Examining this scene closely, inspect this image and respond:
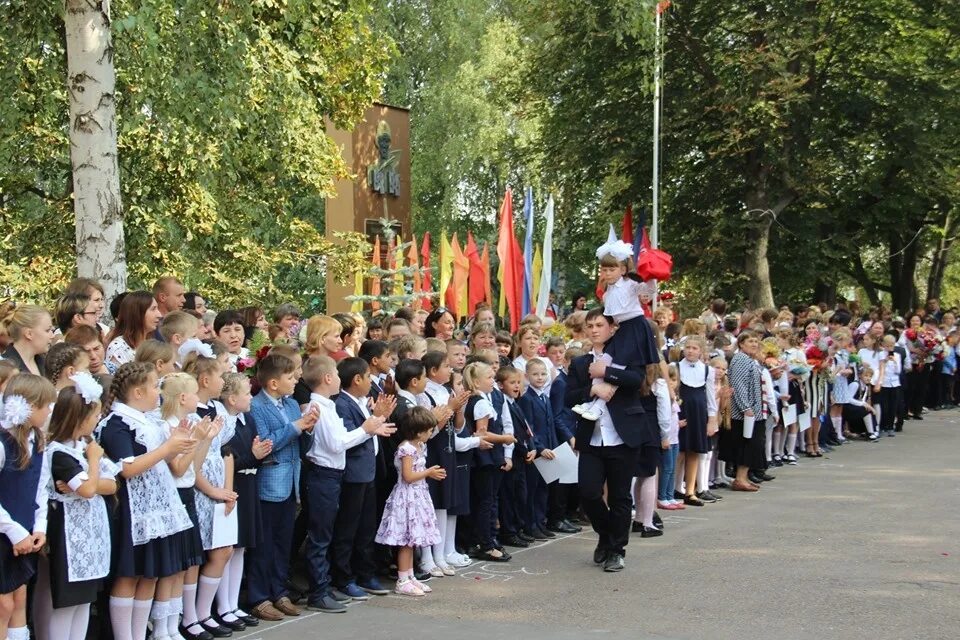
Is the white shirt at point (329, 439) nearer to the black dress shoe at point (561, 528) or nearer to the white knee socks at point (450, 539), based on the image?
the white knee socks at point (450, 539)

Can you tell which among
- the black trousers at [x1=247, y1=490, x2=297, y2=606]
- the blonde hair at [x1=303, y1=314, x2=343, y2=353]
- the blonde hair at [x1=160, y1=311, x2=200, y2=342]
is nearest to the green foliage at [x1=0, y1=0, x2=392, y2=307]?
the blonde hair at [x1=160, y1=311, x2=200, y2=342]

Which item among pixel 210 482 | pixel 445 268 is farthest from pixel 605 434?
pixel 445 268

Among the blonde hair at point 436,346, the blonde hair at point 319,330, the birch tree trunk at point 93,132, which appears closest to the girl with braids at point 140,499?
the blonde hair at point 319,330

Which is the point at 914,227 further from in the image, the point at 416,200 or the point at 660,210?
the point at 416,200

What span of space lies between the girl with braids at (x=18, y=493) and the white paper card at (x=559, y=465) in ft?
17.0

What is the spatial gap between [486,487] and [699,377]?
3.79m

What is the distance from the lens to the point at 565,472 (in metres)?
10.1

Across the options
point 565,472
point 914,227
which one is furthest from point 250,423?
point 914,227

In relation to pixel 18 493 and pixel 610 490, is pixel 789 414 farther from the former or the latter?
pixel 18 493

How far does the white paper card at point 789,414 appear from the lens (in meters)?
15.0

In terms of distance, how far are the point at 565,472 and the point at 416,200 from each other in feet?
118

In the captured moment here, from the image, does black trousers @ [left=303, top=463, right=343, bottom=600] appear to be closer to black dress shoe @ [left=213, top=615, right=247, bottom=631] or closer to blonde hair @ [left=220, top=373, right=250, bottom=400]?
black dress shoe @ [left=213, top=615, right=247, bottom=631]

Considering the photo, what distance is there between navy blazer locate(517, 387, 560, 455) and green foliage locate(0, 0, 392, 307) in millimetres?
4408

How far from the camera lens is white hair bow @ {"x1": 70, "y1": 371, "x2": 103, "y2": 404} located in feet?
19.9
